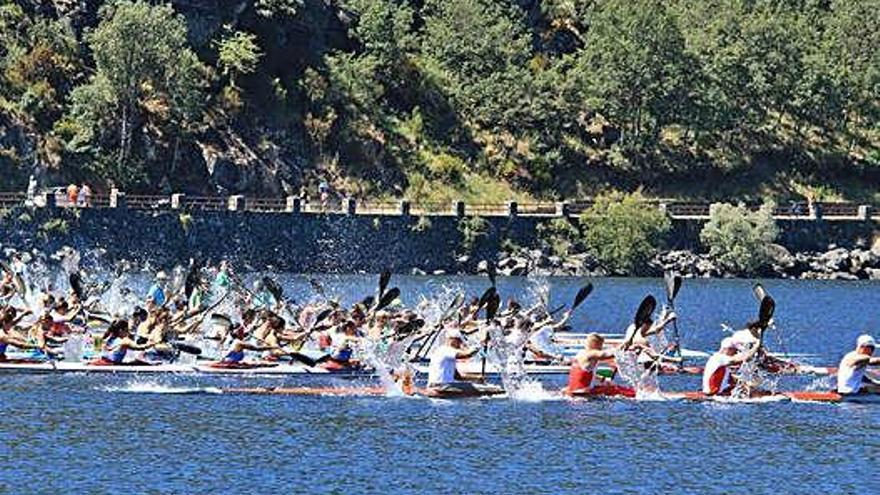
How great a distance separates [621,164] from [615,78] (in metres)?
5.41

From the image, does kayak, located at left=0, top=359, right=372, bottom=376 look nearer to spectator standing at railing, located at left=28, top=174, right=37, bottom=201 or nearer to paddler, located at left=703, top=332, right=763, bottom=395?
paddler, located at left=703, top=332, right=763, bottom=395

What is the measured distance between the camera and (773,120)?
436ft

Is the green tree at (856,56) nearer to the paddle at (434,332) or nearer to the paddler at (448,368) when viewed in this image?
the paddle at (434,332)

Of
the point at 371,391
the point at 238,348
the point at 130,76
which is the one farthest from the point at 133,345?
the point at 130,76

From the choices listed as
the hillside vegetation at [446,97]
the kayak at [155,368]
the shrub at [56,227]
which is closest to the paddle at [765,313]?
the kayak at [155,368]

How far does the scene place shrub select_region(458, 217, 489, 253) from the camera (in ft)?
365

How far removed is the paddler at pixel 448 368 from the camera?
45781mm

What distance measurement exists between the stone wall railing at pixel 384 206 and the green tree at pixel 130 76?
4554 millimetres

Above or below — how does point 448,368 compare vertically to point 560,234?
below

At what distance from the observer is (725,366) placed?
46.5 meters

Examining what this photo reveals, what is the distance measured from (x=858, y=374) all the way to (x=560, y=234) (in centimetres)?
6719

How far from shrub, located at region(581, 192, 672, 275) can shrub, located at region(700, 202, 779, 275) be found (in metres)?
2.76

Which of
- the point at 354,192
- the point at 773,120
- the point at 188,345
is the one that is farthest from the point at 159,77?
the point at 188,345

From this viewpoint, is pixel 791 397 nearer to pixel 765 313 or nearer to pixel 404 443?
pixel 765 313
